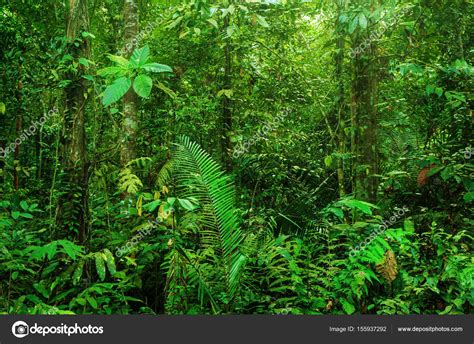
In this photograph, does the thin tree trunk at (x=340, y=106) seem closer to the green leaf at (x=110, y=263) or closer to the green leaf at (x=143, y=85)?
the green leaf at (x=110, y=263)

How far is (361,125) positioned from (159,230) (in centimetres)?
212

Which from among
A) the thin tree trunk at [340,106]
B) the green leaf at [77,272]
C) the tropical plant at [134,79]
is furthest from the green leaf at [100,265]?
the thin tree trunk at [340,106]

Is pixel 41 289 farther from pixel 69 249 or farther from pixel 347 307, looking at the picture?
pixel 347 307

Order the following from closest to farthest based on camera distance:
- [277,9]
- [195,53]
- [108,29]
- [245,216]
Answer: [245,216] → [277,9] → [195,53] → [108,29]

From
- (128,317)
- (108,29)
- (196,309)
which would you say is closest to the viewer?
(128,317)

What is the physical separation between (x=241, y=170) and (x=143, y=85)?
10.7ft

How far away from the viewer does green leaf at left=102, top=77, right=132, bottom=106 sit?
7.74 ft

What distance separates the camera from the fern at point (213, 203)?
3.45 metres

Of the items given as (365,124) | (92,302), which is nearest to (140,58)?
→ (92,302)

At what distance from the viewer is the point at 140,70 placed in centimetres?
249

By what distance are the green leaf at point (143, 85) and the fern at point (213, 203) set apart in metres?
1.29

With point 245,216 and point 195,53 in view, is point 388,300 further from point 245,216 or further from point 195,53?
point 195,53

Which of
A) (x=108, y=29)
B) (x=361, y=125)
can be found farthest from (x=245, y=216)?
(x=108, y=29)

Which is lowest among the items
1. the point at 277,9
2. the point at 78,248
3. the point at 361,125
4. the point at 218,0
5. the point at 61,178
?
the point at 78,248
